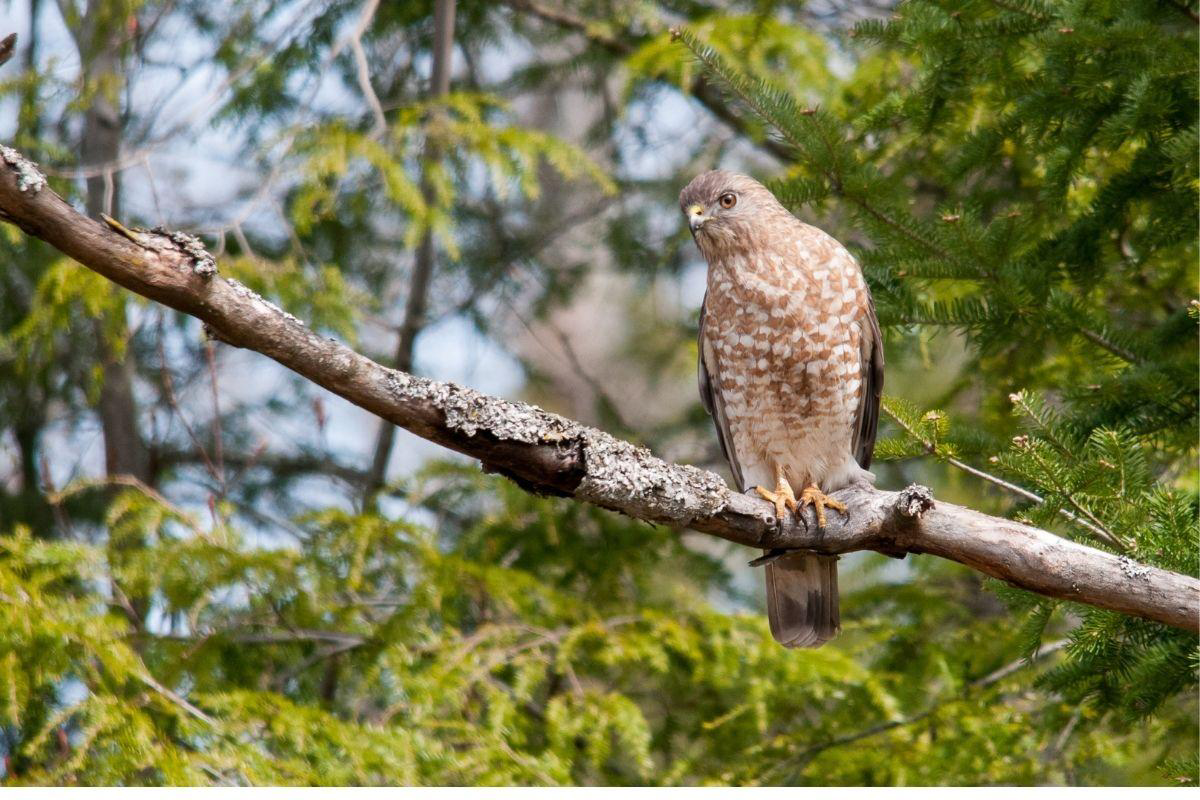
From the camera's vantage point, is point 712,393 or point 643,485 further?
point 712,393

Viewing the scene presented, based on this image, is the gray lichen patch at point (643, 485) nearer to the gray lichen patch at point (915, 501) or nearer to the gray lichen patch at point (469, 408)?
the gray lichen patch at point (469, 408)

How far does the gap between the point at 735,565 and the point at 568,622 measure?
6645 mm

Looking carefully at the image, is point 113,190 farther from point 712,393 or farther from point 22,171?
point 22,171

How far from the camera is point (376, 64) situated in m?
7.12

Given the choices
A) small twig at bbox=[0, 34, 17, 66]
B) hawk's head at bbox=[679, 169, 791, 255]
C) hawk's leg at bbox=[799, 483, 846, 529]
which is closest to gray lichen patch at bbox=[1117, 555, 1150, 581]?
hawk's leg at bbox=[799, 483, 846, 529]

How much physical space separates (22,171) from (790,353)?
2.74 m

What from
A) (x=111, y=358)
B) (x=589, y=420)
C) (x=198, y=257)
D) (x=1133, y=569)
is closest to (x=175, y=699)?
(x=111, y=358)

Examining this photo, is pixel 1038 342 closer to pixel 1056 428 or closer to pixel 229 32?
pixel 1056 428

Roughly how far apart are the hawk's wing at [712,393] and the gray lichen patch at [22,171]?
2756mm

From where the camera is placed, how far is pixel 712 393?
16.4 feet

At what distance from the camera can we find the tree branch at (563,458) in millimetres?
2480

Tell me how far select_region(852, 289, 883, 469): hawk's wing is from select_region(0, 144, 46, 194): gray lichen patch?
109 inches

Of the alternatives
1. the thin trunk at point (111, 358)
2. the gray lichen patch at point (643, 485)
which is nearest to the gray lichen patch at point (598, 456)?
the gray lichen patch at point (643, 485)

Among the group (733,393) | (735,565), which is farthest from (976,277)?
(735,565)
